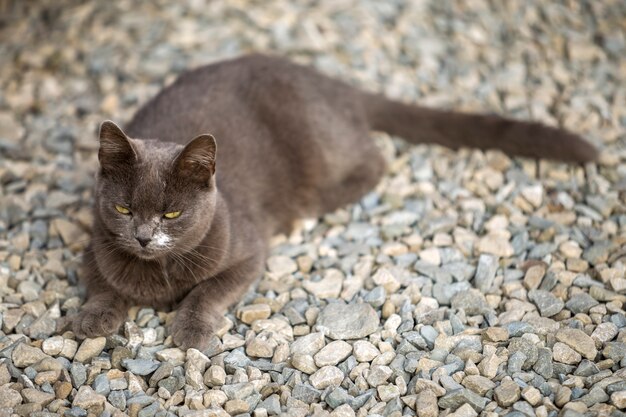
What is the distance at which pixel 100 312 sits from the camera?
9.69ft

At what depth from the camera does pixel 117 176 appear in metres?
2.82

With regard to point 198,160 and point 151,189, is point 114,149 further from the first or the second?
point 198,160

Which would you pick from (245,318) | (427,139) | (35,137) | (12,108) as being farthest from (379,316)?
(12,108)

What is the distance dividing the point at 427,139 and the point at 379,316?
142cm

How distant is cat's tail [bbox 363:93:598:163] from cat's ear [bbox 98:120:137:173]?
1.78m

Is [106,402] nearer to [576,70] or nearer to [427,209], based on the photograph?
[427,209]

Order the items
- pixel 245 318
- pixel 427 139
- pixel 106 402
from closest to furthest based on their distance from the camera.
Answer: pixel 106 402 < pixel 245 318 < pixel 427 139

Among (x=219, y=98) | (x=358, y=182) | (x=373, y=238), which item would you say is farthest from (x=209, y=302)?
(x=358, y=182)

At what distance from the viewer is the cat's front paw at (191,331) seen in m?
2.87

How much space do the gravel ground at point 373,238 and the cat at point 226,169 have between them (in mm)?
108

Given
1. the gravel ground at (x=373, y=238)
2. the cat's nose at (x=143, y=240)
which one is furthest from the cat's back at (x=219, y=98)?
the cat's nose at (x=143, y=240)

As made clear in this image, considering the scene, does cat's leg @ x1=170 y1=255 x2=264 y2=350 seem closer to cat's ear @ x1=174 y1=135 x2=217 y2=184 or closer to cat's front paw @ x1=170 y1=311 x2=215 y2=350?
cat's front paw @ x1=170 y1=311 x2=215 y2=350

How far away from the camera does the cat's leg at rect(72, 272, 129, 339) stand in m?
2.89

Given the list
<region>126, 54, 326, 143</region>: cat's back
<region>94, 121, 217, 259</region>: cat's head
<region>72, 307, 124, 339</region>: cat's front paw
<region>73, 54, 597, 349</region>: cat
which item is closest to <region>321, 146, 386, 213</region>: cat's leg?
<region>73, 54, 597, 349</region>: cat
